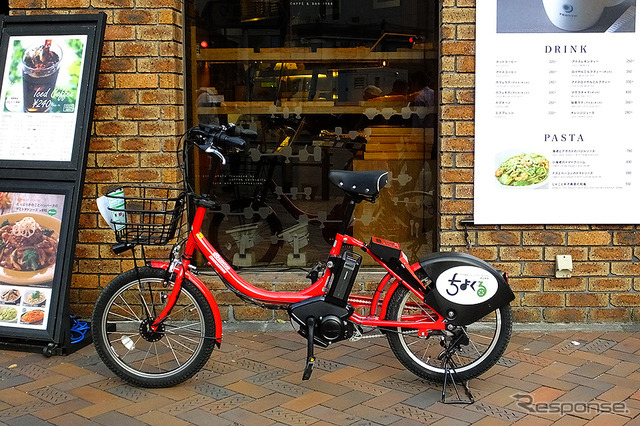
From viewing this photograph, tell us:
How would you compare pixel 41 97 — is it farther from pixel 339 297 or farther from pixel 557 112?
pixel 557 112

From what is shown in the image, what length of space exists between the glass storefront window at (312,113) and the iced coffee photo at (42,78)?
3.32 ft

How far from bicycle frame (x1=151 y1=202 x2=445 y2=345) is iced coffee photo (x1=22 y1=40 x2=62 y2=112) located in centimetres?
150

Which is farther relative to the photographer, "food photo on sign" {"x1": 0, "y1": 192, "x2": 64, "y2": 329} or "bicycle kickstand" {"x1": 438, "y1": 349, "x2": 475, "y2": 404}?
"food photo on sign" {"x1": 0, "y1": 192, "x2": 64, "y2": 329}

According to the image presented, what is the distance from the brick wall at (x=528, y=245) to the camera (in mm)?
5203

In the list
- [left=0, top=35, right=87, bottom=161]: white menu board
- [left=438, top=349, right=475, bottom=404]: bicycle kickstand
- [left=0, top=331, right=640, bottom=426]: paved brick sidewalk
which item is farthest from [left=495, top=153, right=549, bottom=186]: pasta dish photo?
[left=0, top=35, right=87, bottom=161]: white menu board

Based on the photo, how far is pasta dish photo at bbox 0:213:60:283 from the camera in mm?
4906

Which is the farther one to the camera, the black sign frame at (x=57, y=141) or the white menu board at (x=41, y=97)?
the white menu board at (x=41, y=97)

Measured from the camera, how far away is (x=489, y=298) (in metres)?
4.23

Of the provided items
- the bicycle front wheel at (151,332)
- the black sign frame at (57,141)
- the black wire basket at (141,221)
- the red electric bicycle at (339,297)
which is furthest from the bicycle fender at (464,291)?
the black sign frame at (57,141)

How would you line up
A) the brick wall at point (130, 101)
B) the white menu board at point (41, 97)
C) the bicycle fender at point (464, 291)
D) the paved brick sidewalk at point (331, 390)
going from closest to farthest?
1. the paved brick sidewalk at point (331, 390)
2. the bicycle fender at point (464, 291)
3. the white menu board at point (41, 97)
4. the brick wall at point (130, 101)

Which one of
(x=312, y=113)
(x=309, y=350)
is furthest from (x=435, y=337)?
(x=312, y=113)

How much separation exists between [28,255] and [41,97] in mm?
1051

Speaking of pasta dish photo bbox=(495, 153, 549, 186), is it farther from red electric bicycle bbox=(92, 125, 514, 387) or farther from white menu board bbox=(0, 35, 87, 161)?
white menu board bbox=(0, 35, 87, 161)

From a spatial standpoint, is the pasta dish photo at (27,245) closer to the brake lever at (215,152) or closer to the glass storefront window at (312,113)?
the glass storefront window at (312,113)
